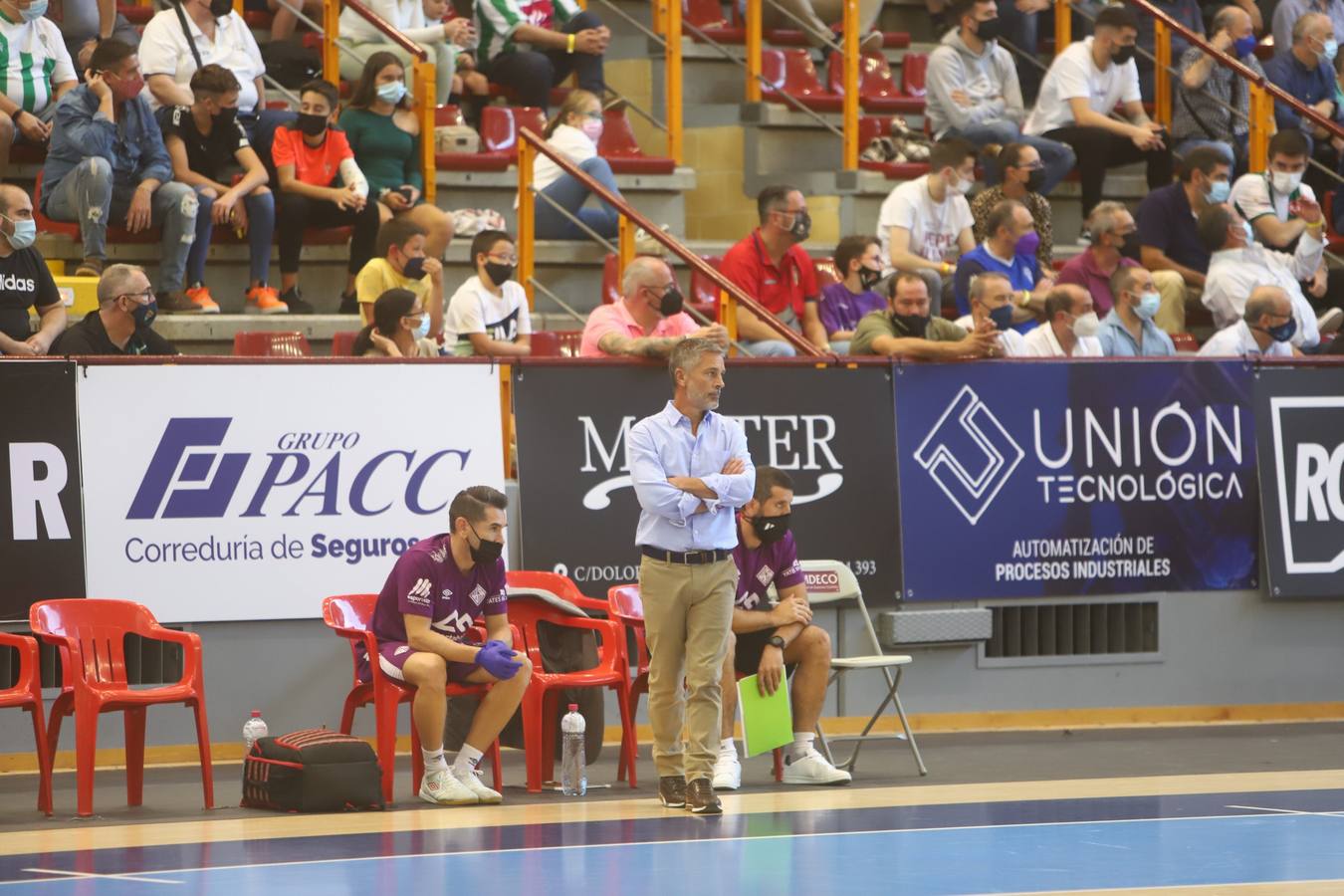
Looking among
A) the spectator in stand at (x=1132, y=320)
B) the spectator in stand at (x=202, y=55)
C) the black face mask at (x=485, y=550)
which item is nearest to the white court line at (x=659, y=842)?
the black face mask at (x=485, y=550)

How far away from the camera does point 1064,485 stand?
1262 centimetres

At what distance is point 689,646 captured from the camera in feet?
31.2

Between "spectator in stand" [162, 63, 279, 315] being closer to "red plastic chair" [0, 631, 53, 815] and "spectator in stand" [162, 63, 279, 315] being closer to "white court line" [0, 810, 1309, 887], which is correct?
"red plastic chair" [0, 631, 53, 815]

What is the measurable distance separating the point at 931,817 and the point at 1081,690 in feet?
11.9

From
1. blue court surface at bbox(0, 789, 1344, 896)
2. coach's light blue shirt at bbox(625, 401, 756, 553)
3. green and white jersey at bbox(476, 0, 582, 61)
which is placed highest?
green and white jersey at bbox(476, 0, 582, 61)

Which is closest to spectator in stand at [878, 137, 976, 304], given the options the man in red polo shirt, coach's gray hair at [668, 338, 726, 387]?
the man in red polo shirt

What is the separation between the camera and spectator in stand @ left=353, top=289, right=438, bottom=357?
456 inches

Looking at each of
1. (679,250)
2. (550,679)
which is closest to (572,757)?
(550,679)

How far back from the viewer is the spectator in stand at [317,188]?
43.6ft

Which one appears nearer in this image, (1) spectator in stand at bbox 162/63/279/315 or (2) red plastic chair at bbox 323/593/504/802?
(2) red plastic chair at bbox 323/593/504/802

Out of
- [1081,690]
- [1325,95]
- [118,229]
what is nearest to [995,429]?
[1081,690]

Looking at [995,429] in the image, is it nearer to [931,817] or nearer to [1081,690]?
[1081,690]

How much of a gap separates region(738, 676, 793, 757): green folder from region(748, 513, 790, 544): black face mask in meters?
0.66

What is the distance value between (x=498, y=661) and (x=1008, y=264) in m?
5.48
